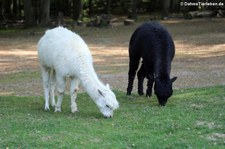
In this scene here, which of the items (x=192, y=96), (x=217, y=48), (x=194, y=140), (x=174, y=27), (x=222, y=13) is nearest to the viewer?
(x=194, y=140)

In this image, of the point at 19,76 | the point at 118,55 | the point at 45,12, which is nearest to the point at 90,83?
the point at 19,76

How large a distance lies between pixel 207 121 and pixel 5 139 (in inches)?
144

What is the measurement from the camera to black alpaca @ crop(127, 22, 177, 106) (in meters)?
9.67

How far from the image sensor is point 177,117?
27.8 feet

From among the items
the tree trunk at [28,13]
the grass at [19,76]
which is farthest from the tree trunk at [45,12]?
the grass at [19,76]

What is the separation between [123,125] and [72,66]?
1.81 meters

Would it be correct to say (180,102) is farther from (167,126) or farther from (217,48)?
(217,48)

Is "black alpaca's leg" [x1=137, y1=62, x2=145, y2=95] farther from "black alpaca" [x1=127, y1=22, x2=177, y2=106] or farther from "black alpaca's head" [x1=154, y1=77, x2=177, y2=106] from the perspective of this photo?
"black alpaca's head" [x1=154, y1=77, x2=177, y2=106]

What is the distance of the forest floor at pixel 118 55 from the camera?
14.1 metres

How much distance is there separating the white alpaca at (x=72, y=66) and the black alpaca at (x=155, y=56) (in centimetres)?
156

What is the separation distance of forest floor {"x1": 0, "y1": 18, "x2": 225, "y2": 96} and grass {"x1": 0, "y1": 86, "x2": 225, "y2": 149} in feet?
8.66

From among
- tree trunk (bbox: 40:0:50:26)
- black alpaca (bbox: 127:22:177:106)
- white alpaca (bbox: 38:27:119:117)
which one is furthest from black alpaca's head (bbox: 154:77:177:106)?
tree trunk (bbox: 40:0:50:26)

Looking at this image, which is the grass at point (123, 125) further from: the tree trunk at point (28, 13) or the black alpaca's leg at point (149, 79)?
the tree trunk at point (28, 13)

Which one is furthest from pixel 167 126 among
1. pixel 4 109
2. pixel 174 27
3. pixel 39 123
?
pixel 174 27
